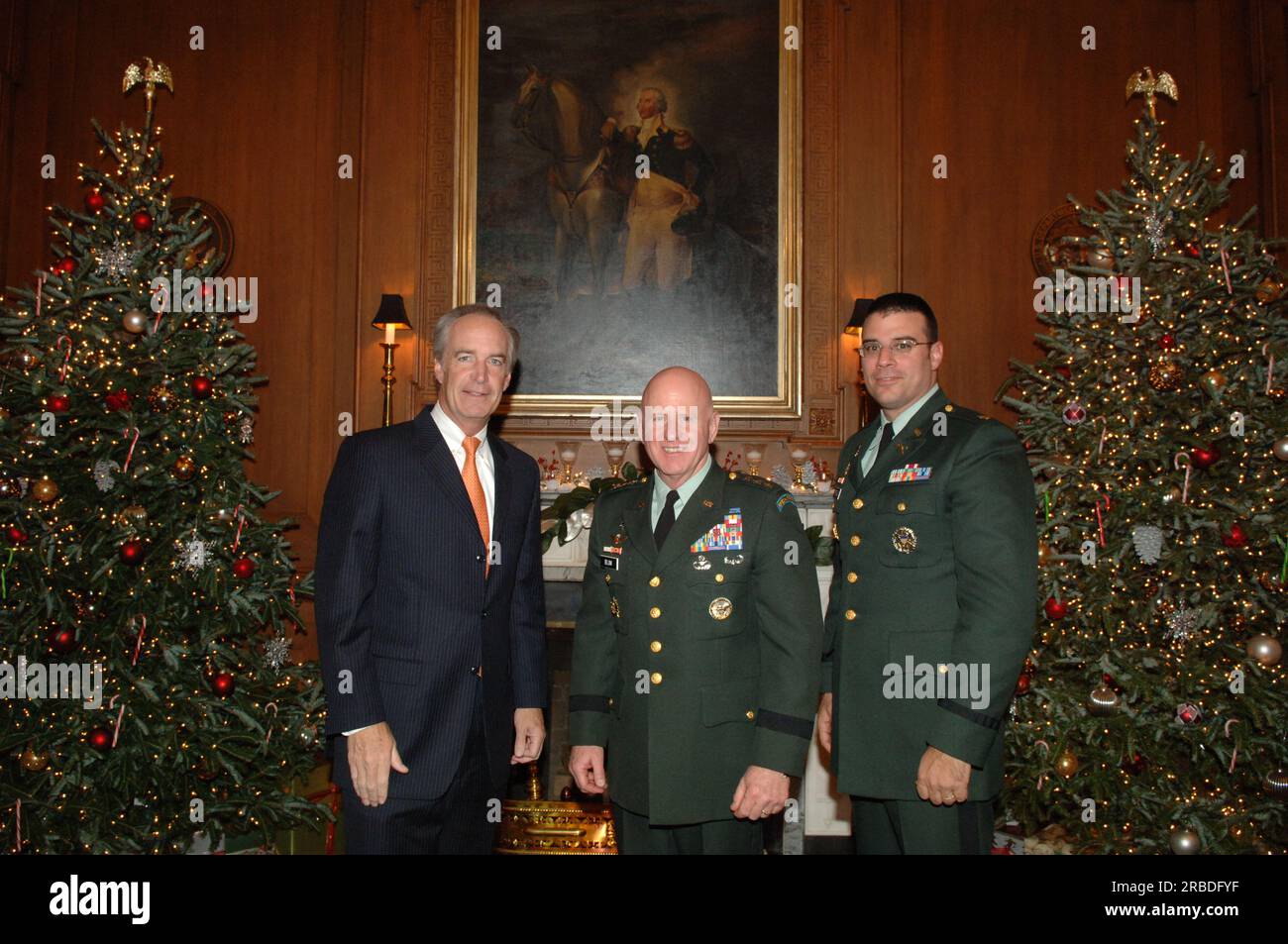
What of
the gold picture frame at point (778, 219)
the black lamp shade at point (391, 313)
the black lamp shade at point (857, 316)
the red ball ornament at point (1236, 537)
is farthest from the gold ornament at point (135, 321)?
the red ball ornament at point (1236, 537)

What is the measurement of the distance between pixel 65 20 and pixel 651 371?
5.03m

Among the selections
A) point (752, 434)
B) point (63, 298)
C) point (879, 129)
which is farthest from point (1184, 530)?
point (63, 298)

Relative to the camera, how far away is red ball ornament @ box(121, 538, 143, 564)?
160 inches

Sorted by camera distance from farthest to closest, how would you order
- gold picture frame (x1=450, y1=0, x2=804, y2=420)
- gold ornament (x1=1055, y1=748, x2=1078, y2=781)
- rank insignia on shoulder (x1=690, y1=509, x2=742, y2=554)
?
1. gold picture frame (x1=450, y1=0, x2=804, y2=420)
2. gold ornament (x1=1055, y1=748, x2=1078, y2=781)
3. rank insignia on shoulder (x1=690, y1=509, x2=742, y2=554)

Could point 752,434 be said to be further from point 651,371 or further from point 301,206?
point 301,206

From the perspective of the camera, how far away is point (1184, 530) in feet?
14.1

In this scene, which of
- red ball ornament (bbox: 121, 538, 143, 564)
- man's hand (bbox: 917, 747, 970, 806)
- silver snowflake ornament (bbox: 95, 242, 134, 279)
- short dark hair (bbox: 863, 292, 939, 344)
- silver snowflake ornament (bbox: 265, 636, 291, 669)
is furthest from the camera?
silver snowflake ornament (bbox: 265, 636, 291, 669)

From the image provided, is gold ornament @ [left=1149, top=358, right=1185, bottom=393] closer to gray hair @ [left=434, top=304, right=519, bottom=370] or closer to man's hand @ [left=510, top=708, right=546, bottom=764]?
gray hair @ [left=434, top=304, right=519, bottom=370]

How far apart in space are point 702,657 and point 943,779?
70cm

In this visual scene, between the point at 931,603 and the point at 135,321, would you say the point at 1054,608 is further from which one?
the point at 135,321

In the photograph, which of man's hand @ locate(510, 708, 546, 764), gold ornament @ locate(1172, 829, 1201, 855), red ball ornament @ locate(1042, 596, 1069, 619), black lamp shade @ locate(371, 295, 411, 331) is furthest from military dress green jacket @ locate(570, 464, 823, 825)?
black lamp shade @ locate(371, 295, 411, 331)

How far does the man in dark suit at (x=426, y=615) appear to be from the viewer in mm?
2363

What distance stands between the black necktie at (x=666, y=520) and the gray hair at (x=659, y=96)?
456 centimetres

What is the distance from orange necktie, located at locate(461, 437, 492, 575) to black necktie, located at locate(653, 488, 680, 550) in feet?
1.63
